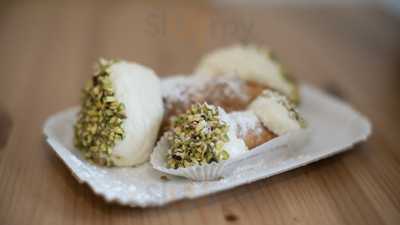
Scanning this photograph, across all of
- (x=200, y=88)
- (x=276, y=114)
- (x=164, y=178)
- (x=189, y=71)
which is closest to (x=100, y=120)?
(x=164, y=178)

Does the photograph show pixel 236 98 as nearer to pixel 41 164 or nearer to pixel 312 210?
pixel 312 210

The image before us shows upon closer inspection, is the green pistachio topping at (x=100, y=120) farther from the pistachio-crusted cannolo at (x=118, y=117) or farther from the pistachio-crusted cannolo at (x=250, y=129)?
the pistachio-crusted cannolo at (x=250, y=129)

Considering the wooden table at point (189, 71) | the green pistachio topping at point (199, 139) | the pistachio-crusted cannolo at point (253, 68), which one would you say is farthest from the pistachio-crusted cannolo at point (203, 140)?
the pistachio-crusted cannolo at point (253, 68)

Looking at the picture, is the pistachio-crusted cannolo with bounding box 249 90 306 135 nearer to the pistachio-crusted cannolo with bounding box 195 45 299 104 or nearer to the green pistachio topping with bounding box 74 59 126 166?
the pistachio-crusted cannolo with bounding box 195 45 299 104

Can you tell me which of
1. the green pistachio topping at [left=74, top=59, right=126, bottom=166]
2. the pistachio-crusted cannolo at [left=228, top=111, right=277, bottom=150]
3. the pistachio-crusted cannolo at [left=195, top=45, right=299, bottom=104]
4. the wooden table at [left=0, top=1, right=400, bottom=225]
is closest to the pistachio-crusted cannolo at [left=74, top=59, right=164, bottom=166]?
the green pistachio topping at [left=74, top=59, right=126, bottom=166]

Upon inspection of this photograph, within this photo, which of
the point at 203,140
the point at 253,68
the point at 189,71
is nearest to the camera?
the point at 203,140

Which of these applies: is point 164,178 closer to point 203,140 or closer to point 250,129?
point 203,140
